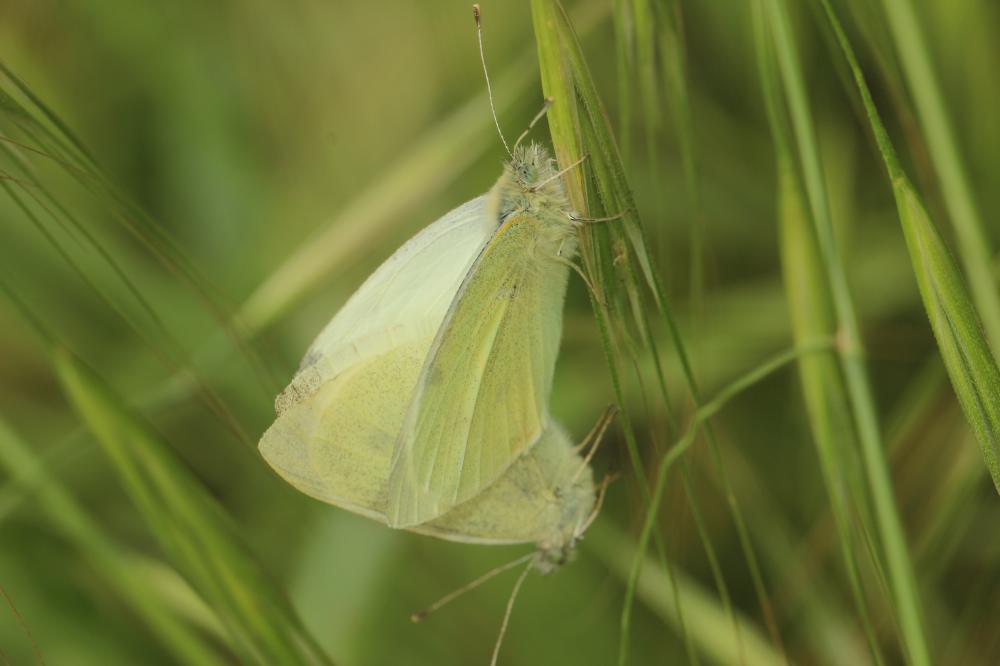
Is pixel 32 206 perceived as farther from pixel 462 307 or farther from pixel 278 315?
pixel 462 307

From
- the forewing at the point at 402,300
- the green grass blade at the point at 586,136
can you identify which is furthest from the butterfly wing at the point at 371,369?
the green grass blade at the point at 586,136

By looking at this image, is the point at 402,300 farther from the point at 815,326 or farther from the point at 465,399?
the point at 815,326

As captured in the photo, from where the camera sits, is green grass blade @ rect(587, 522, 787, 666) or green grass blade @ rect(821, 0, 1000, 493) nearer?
green grass blade @ rect(821, 0, 1000, 493)

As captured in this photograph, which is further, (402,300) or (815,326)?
(402,300)

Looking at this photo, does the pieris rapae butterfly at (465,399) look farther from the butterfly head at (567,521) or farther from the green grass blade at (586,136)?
the green grass blade at (586,136)

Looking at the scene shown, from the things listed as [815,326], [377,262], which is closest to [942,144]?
[815,326]

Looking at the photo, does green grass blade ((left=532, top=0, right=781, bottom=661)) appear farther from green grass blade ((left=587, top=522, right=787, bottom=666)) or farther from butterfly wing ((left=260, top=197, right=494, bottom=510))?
green grass blade ((left=587, top=522, right=787, bottom=666))

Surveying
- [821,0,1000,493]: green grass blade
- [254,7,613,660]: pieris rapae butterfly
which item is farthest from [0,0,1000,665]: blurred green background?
[821,0,1000,493]: green grass blade

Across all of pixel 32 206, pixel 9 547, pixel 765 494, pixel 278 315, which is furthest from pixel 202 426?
pixel 765 494
